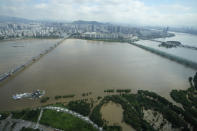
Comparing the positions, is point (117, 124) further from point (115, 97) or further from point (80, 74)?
point (80, 74)

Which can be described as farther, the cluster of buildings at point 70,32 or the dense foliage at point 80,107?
the cluster of buildings at point 70,32

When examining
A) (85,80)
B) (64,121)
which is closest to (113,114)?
(64,121)

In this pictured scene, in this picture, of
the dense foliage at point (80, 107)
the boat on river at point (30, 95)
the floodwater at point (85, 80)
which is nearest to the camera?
the dense foliage at point (80, 107)

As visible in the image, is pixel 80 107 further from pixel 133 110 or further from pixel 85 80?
pixel 85 80

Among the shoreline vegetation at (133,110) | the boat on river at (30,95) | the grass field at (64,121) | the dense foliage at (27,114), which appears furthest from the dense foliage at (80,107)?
the boat on river at (30,95)

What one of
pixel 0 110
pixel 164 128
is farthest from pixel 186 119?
pixel 0 110

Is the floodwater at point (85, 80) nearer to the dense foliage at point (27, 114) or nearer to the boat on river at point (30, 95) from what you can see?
the boat on river at point (30, 95)

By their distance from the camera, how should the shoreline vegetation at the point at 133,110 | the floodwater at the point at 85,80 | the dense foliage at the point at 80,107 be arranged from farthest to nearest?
the floodwater at the point at 85,80 → the dense foliage at the point at 80,107 → the shoreline vegetation at the point at 133,110

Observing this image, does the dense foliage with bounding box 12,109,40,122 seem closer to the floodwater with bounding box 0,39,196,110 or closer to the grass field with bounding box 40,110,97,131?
the grass field with bounding box 40,110,97,131
